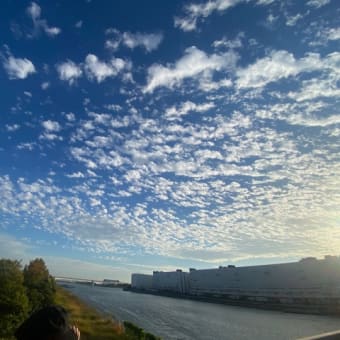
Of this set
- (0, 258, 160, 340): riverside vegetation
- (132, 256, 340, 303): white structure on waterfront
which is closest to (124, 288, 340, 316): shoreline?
(132, 256, 340, 303): white structure on waterfront

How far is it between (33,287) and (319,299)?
54.7 m

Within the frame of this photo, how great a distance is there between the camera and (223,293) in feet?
332

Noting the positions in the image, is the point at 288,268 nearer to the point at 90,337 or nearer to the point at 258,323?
the point at 258,323

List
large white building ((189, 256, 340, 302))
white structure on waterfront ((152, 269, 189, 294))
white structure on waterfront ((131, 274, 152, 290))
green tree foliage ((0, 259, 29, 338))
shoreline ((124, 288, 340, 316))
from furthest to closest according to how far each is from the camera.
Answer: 1. white structure on waterfront ((131, 274, 152, 290))
2. white structure on waterfront ((152, 269, 189, 294))
3. large white building ((189, 256, 340, 302))
4. shoreline ((124, 288, 340, 316))
5. green tree foliage ((0, 259, 29, 338))

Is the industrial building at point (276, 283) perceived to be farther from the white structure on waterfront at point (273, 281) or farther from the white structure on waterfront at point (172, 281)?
the white structure on waterfront at point (172, 281)

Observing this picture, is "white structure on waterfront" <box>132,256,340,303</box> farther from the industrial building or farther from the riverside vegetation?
the riverside vegetation

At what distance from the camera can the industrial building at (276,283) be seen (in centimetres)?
6812

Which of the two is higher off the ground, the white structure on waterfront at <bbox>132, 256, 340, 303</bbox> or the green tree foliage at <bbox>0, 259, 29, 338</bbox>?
the white structure on waterfront at <bbox>132, 256, 340, 303</bbox>

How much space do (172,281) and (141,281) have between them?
32.6m

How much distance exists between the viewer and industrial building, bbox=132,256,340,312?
2682 inches

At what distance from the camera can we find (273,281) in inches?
3211

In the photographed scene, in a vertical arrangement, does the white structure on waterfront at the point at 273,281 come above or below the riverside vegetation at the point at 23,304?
above

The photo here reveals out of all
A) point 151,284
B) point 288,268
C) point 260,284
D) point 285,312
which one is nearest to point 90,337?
point 285,312

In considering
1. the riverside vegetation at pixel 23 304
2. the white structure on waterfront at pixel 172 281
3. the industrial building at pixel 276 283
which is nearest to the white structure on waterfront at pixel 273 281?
the industrial building at pixel 276 283
